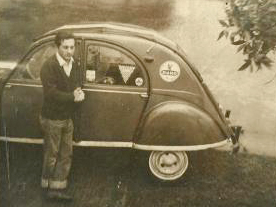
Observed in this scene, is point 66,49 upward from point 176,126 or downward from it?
upward

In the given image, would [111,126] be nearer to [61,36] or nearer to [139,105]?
[139,105]

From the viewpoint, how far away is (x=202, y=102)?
15.9 feet

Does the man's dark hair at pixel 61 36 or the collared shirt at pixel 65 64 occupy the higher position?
the man's dark hair at pixel 61 36

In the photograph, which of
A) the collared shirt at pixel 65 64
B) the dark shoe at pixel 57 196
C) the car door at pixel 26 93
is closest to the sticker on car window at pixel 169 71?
the collared shirt at pixel 65 64

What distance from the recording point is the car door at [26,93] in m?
4.73

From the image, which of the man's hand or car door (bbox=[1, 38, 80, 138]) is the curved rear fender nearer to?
the man's hand

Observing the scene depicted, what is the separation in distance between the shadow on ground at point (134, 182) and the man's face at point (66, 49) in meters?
1.39

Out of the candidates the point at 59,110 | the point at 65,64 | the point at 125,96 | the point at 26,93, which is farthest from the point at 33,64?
the point at 125,96

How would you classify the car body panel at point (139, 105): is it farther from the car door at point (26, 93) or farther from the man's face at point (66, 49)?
the man's face at point (66, 49)

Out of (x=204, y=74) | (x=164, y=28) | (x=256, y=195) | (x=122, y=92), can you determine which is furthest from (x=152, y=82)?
(x=204, y=74)

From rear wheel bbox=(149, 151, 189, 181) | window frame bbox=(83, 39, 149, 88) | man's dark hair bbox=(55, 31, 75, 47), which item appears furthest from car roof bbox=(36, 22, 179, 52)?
rear wheel bbox=(149, 151, 189, 181)

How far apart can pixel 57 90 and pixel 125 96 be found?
2.55ft

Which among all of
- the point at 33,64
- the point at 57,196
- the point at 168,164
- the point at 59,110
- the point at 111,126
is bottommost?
the point at 57,196

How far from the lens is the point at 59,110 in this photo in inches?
177
